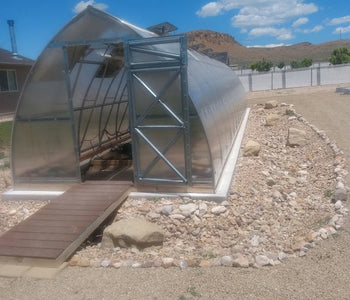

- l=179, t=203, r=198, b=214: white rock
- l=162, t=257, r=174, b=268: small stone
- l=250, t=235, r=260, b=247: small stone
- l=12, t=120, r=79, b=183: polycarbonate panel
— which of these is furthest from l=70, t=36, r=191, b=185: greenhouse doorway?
l=162, t=257, r=174, b=268: small stone

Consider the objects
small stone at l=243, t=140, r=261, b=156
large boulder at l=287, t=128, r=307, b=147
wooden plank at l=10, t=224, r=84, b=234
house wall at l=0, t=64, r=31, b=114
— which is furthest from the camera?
house wall at l=0, t=64, r=31, b=114

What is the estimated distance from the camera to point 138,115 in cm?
704

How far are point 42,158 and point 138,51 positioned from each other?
2.66 m

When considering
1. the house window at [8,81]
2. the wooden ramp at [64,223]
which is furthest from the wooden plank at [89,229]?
the house window at [8,81]

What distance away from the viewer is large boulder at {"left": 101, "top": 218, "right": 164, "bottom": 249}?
18.2 feet

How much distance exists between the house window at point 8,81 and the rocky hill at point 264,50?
279 feet

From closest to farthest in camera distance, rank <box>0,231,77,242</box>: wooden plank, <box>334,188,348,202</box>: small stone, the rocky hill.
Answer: <box>0,231,77,242</box>: wooden plank → <box>334,188,348,202</box>: small stone → the rocky hill

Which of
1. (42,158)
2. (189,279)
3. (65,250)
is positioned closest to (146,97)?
(42,158)

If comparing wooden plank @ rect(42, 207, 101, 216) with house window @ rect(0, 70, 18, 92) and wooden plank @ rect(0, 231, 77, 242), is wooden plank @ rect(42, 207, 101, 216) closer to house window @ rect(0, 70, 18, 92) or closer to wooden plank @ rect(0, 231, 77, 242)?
wooden plank @ rect(0, 231, 77, 242)

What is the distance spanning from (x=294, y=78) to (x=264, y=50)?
90661 millimetres

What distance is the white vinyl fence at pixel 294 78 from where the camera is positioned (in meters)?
42.7

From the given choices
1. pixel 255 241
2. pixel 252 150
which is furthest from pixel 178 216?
pixel 252 150

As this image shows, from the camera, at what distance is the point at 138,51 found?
6.86 meters

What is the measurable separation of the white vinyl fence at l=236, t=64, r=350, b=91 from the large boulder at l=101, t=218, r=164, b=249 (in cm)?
3852
